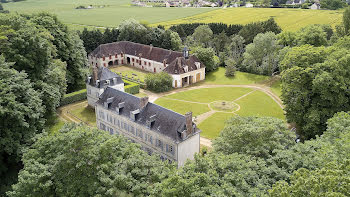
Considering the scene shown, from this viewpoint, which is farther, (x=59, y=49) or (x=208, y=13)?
(x=208, y=13)

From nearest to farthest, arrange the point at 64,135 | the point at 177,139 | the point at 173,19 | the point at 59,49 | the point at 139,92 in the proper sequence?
1. the point at 64,135
2. the point at 177,139
3. the point at 59,49
4. the point at 139,92
5. the point at 173,19

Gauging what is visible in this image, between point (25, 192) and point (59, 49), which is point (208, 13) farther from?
point (25, 192)

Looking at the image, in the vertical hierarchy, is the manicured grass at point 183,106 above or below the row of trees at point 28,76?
below

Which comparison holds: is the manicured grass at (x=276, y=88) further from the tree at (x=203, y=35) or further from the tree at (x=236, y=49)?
the tree at (x=203, y=35)

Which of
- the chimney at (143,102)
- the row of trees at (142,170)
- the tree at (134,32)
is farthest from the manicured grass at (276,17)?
the row of trees at (142,170)

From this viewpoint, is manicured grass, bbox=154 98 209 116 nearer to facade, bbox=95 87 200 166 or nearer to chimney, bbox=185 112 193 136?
facade, bbox=95 87 200 166

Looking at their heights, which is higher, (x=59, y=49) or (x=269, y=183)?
(x=59, y=49)

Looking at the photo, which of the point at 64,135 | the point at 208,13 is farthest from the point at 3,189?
the point at 208,13

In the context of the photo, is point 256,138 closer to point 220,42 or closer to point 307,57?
point 307,57
